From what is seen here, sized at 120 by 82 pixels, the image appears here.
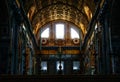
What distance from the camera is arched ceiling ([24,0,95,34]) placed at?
41.9m

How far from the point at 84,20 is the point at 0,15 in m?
21.8

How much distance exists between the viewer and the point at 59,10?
4741 cm

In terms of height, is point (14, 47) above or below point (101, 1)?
below

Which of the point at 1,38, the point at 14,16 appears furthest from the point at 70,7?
the point at 1,38

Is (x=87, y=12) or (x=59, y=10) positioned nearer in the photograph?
(x=87, y=12)

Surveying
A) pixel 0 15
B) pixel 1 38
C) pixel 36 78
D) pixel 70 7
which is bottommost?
pixel 36 78

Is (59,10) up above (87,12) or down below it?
above

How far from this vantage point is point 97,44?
3359 cm

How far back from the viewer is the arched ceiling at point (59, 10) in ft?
137

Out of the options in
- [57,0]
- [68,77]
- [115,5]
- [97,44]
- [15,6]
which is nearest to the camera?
[68,77]

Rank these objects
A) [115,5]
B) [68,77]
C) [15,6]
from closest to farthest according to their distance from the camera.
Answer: [68,77], [115,5], [15,6]

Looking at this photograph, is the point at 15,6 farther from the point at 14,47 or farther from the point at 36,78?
the point at 36,78

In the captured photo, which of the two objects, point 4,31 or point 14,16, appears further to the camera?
point 14,16

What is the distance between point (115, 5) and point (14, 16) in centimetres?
922
